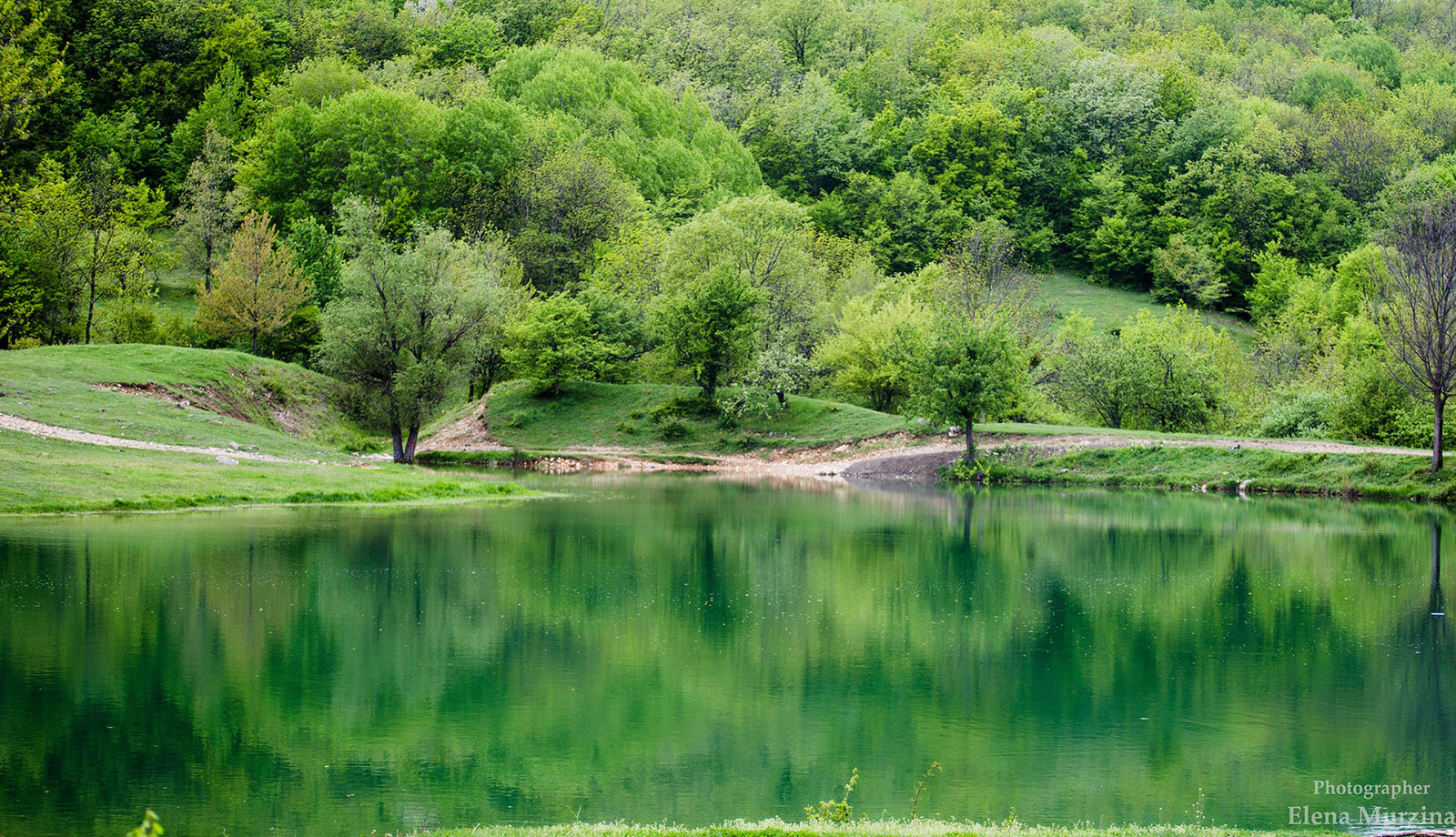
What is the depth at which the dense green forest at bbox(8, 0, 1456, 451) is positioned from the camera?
185ft

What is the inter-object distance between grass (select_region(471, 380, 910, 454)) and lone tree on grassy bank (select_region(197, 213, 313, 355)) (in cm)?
1273

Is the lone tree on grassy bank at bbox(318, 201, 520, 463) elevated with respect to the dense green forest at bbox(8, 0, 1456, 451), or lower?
lower

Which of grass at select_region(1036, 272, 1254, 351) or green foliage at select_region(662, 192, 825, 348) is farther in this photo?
grass at select_region(1036, 272, 1254, 351)

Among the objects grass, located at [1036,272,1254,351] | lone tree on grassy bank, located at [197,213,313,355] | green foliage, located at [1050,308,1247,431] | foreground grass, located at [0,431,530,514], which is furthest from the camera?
grass, located at [1036,272,1254,351]

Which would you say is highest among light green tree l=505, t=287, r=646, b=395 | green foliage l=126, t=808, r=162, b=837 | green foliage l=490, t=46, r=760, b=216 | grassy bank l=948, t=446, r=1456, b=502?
green foliage l=490, t=46, r=760, b=216

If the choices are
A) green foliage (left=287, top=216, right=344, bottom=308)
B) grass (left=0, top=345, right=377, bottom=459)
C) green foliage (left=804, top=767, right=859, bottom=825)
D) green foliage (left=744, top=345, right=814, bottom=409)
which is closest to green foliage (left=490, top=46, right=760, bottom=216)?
green foliage (left=287, top=216, right=344, bottom=308)

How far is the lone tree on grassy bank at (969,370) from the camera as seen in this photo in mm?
48812

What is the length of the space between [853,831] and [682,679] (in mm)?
5901

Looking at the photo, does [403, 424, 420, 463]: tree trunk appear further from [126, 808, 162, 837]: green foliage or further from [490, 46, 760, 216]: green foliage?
[126, 808, 162, 837]: green foliage

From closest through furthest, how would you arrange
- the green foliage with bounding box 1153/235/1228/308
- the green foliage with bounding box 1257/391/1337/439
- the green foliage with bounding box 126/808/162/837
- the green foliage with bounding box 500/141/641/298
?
the green foliage with bounding box 126/808/162/837 → the green foliage with bounding box 1257/391/1337/439 → the green foliage with bounding box 500/141/641/298 → the green foliage with bounding box 1153/235/1228/308

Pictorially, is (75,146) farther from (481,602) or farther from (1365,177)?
(1365,177)

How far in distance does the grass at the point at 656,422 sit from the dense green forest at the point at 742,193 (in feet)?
5.77

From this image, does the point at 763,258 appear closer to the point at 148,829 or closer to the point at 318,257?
the point at 318,257

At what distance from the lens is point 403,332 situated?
4669cm
